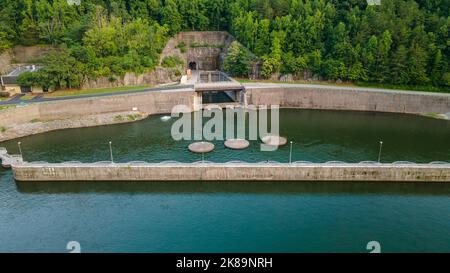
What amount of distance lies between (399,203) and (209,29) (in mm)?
89267

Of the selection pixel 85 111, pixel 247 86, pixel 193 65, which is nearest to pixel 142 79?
pixel 85 111

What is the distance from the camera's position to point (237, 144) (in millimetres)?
61812

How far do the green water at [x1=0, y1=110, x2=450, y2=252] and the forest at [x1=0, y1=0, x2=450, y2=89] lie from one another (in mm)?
29634

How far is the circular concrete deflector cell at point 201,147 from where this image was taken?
59438mm

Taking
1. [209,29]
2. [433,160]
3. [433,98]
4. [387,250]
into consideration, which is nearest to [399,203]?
[387,250]

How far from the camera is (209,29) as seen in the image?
4673 inches

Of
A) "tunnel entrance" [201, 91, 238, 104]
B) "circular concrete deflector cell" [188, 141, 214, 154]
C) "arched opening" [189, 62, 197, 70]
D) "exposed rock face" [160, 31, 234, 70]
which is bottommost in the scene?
"circular concrete deflector cell" [188, 141, 214, 154]

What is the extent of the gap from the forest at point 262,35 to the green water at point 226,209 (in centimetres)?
2963

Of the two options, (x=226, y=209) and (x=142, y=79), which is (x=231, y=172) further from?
(x=142, y=79)

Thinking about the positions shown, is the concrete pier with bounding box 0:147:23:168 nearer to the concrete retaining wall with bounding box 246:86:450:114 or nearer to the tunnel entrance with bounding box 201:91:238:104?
the tunnel entrance with bounding box 201:91:238:104

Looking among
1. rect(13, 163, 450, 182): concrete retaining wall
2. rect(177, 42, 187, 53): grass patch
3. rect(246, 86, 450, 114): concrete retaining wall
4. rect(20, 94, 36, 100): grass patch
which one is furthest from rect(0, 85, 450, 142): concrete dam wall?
rect(177, 42, 187, 53): grass patch

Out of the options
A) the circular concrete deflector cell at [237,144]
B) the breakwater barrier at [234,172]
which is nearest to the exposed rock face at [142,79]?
the circular concrete deflector cell at [237,144]

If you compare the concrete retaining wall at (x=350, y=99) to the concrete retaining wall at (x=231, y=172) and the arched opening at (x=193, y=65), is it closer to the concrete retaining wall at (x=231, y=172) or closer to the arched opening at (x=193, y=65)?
the arched opening at (x=193, y=65)

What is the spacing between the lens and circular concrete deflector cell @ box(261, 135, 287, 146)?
62312 millimetres
